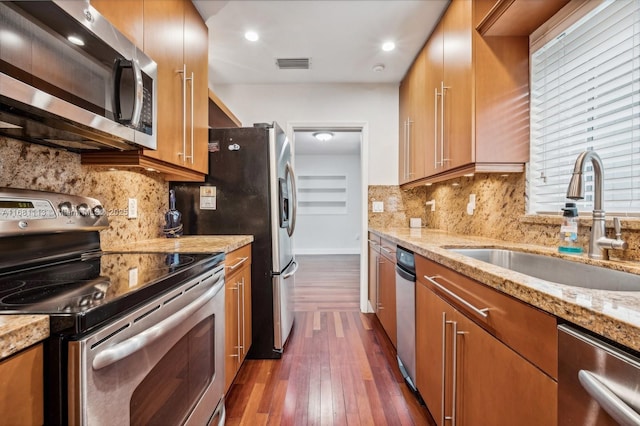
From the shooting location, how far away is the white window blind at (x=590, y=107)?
115cm

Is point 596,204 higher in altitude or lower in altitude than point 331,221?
higher

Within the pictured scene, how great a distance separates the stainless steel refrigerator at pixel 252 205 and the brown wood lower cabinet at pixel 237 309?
0.36ft

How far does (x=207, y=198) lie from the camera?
2.08 metres

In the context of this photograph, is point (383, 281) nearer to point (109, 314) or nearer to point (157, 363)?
point (157, 363)

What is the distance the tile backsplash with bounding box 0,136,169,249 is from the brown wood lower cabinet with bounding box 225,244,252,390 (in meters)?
0.63

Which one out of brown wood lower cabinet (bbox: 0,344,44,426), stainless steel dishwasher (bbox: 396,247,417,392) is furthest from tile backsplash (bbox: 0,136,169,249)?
stainless steel dishwasher (bbox: 396,247,417,392)

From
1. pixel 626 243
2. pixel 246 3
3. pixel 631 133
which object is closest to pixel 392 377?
pixel 626 243

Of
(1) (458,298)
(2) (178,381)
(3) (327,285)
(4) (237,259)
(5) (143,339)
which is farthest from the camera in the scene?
(3) (327,285)

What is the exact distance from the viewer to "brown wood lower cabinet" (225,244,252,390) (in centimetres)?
159

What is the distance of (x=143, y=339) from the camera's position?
773mm

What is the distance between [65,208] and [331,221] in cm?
617

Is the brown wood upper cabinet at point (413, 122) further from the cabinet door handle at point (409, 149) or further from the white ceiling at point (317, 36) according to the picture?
the white ceiling at point (317, 36)

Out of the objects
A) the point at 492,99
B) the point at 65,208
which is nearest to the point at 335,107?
the point at 492,99

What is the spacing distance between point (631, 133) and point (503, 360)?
3.55 feet
